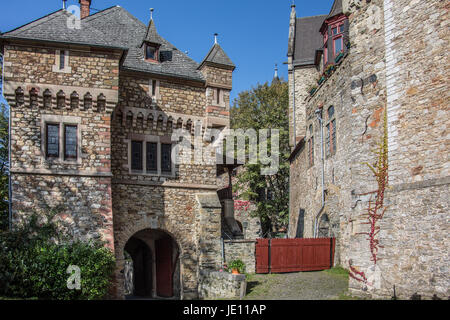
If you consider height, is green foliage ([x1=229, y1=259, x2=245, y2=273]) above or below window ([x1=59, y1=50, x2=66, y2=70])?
below

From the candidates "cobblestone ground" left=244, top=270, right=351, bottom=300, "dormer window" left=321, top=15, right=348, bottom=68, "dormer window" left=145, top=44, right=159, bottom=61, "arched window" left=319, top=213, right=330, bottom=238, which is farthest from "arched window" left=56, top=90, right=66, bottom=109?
"dormer window" left=321, top=15, right=348, bottom=68

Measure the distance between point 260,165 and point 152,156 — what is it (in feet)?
48.6

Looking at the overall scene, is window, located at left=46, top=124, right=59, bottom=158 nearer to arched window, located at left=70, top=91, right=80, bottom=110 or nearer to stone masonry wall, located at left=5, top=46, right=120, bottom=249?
stone masonry wall, located at left=5, top=46, right=120, bottom=249

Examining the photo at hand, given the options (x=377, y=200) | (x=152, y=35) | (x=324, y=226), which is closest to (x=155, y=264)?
(x=324, y=226)

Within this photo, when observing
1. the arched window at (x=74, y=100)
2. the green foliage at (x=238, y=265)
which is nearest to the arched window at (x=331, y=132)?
the green foliage at (x=238, y=265)

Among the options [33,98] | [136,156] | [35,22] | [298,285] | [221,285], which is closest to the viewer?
[33,98]

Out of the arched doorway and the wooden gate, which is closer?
the wooden gate

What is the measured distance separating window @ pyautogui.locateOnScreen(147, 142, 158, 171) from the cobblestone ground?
18.6 ft

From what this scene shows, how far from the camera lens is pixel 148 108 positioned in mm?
19562

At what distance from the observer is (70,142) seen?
17.3m

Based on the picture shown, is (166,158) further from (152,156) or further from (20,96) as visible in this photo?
(20,96)

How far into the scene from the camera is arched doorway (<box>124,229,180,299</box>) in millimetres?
21844
